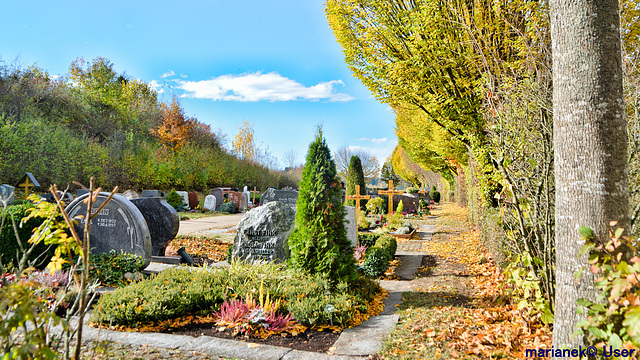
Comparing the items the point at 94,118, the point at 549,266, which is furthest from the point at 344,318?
the point at 94,118

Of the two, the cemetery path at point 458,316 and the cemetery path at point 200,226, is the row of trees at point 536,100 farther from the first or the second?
the cemetery path at point 200,226

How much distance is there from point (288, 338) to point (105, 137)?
29.6 meters

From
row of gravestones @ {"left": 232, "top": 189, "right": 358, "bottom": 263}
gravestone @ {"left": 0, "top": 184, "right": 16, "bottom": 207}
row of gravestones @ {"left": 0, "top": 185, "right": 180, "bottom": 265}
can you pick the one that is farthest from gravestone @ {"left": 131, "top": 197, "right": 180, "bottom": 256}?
gravestone @ {"left": 0, "top": 184, "right": 16, "bottom": 207}

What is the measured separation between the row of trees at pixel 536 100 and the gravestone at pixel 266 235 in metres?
3.57

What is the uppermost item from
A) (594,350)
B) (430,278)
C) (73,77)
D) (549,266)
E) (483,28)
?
(73,77)

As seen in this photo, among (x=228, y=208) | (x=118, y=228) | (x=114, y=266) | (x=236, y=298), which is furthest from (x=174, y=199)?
(x=236, y=298)

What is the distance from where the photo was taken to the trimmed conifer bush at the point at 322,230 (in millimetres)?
5176

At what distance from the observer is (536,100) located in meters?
4.16

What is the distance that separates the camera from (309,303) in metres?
4.38

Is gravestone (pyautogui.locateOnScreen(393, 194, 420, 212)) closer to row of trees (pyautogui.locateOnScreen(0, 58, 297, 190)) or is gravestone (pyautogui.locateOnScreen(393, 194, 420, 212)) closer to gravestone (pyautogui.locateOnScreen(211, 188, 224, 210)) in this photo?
gravestone (pyautogui.locateOnScreen(211, 188, 224, 210))

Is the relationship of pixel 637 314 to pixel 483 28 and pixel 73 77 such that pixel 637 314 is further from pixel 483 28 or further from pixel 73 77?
pixel 73 77

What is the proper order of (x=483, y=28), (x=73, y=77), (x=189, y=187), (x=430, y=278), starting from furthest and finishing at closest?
(x=73, y=77)
(x=189, y=187)
(x=483, y=28)
(x=430, y=278)

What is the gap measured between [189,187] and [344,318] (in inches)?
1039

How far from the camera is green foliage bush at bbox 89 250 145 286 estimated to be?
5.82 m
